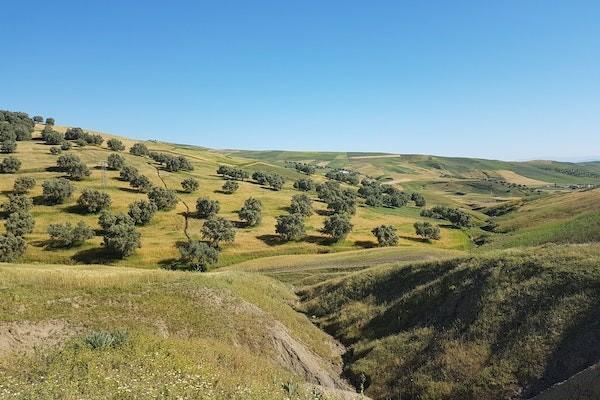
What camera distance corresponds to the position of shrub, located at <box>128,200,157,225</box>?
106688mm

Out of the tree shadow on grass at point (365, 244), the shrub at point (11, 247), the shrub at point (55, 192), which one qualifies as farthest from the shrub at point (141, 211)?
the tree shadow on grass at point (365, 244)

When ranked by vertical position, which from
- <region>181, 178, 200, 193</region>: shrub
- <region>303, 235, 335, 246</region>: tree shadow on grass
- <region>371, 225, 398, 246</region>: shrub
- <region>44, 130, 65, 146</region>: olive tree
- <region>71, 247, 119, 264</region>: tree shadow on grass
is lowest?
<region>71, 247, 119, 264</region>: tree shadow on grass

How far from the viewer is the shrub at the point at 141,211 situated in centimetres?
10669

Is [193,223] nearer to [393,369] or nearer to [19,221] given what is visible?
[19,221]

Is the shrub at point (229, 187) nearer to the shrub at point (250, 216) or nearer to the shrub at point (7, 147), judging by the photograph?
the shrub at point (250, 216)

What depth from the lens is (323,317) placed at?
40219mm

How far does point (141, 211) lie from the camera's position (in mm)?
107938

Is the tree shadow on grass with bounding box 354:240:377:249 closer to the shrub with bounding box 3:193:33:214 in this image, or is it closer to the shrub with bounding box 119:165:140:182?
the shrub with bounding box 119:165:140:182

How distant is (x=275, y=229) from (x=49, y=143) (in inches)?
4644

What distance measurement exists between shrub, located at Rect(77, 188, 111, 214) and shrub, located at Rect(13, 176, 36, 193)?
17.1 m

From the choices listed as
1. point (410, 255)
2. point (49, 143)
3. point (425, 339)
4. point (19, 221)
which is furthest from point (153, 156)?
point (425, 339)

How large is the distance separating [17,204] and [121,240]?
3578 cm

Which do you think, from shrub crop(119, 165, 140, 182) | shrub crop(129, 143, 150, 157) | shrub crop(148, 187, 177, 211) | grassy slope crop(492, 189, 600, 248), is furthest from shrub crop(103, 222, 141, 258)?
shrub crop(129, 143, 150, 157)

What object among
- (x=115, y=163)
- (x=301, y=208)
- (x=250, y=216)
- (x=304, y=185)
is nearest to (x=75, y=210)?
(x=250, y=216)
